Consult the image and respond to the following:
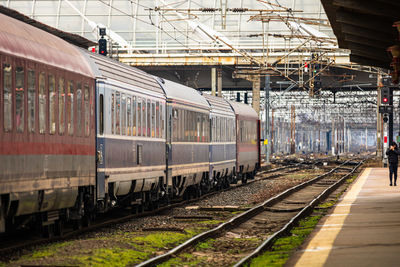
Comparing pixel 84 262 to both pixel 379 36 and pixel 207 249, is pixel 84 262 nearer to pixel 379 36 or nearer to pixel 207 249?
pixel 207 249

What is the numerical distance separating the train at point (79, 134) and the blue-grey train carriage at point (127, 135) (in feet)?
0.08

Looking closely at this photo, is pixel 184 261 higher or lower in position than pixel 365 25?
lower

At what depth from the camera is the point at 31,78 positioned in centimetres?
1226

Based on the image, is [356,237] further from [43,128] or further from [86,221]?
[43,128]

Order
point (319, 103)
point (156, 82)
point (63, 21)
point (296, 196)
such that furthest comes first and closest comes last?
point (319, 103), point (63, 21), point (296, 196), point (156, 82)

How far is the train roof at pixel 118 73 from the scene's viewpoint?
1642cm

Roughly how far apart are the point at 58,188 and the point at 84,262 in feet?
8.08

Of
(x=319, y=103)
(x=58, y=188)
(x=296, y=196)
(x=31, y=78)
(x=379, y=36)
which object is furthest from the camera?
(x=319, y=103)

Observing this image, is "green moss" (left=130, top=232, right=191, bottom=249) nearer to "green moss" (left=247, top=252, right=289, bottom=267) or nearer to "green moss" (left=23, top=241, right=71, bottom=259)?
"green moss" (left=23, top=241, right=71, bottom=259)

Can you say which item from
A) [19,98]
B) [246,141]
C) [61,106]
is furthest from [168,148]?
[246,141]

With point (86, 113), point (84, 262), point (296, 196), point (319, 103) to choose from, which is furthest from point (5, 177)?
point (319, 103)

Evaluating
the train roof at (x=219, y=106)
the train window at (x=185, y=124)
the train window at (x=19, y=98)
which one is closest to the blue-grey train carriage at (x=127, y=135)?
the train window at (x=185, y=124)

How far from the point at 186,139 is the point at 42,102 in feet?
40.5

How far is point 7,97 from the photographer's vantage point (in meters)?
11.3
